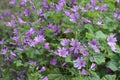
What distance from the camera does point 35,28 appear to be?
2891mm

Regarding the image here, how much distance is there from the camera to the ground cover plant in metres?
2.55

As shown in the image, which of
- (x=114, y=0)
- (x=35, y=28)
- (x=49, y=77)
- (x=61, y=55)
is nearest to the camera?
(x=61, y=55)

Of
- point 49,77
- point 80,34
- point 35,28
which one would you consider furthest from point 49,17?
point 49,77

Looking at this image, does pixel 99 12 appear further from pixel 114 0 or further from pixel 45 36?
pixel 45 36

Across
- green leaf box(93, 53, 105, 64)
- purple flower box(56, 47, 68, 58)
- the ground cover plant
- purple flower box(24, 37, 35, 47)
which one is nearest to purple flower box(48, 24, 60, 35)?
the ground cover plant

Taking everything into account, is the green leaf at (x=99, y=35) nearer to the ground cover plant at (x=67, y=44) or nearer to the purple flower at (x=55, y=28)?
the ground cover plant at (x=67, y=44)

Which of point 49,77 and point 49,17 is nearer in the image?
point 49,77

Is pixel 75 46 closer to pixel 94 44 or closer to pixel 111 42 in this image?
pixel 94 44

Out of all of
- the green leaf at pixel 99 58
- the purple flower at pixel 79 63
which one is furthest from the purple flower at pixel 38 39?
the green leaf at pixel 99 58

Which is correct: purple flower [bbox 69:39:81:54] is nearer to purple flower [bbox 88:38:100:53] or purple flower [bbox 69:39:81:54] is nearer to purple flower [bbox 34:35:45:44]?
purple flower [bbox 88:38:100:53]

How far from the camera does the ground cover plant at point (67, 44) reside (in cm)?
255

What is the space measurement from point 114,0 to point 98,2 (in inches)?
7.6

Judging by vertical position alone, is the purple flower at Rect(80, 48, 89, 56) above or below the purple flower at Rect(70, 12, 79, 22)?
below

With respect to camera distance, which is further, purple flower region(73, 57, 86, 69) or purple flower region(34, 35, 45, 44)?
purple flower region(34, 35, 45, 44)
